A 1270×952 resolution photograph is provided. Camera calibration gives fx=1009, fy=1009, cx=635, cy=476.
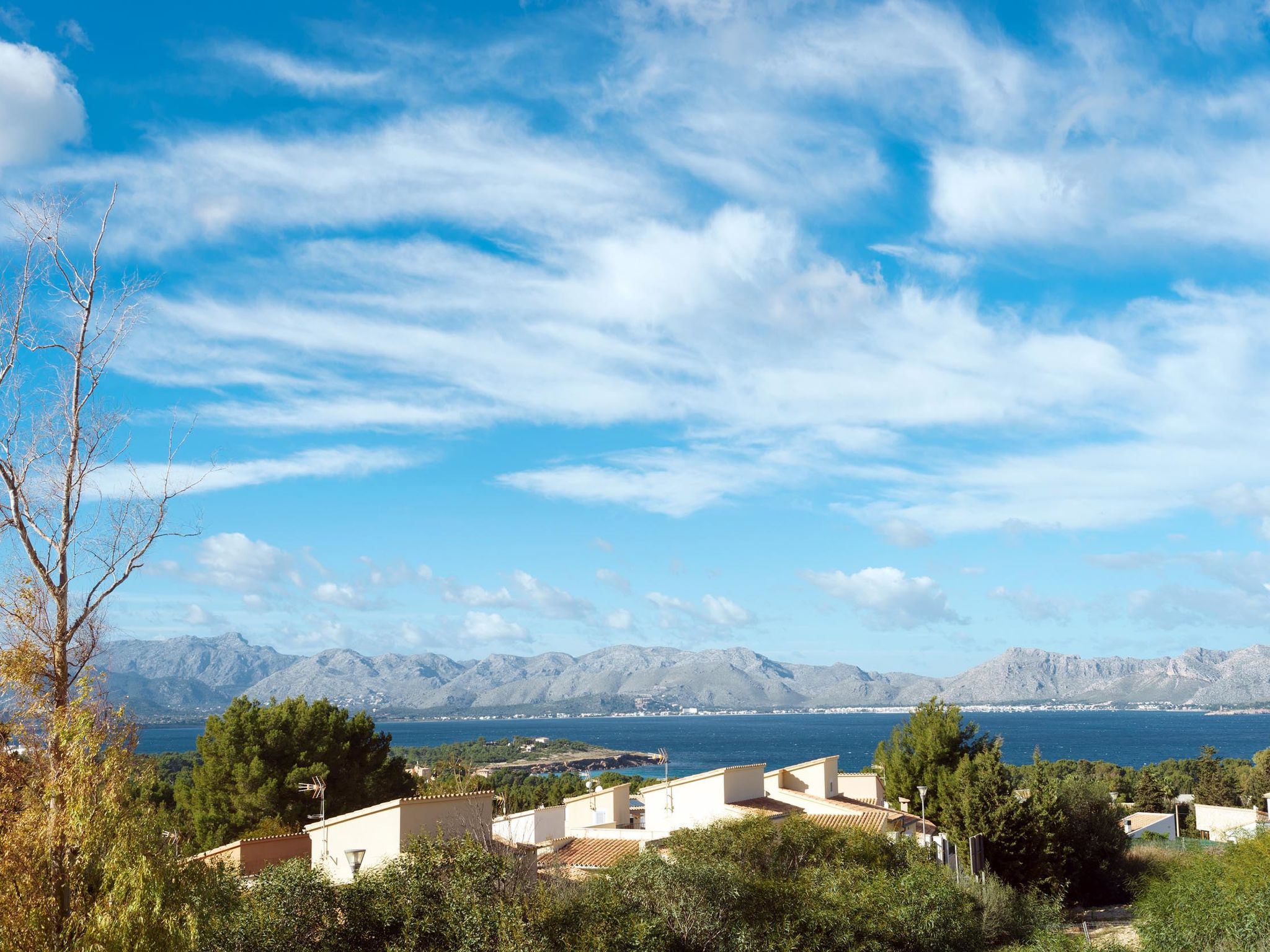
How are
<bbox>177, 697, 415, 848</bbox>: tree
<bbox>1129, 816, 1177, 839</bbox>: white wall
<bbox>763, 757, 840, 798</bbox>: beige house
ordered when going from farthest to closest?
<bbox>1129, 816, 1177, 839</bbox>: white wall, <bbox>763, 757, 840, 798</bbox>: beige house, <bbox>177, 697, 415, 848</bbox>: tree

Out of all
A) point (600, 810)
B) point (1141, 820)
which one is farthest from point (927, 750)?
point (1141, 820)

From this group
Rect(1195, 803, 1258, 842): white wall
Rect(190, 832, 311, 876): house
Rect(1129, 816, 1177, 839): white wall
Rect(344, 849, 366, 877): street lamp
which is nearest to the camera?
Rect(344, 849, 366, 877): street lamp

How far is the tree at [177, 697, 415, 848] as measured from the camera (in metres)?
34.6

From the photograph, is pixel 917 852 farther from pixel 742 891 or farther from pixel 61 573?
pixel 61 573

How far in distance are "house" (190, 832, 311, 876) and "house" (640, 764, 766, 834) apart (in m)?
10.8

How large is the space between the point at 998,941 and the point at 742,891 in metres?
10.5

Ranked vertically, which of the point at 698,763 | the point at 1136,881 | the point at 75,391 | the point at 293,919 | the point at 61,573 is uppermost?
the point at 75,391

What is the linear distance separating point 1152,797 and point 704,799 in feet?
128

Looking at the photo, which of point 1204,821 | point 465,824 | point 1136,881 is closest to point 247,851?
point 465,824

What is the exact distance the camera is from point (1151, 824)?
48.0 m

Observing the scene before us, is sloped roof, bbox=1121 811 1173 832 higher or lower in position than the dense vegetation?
lower

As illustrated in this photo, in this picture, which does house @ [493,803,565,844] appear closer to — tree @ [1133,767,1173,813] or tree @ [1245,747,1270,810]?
tree @ [1133,767,1173,813]

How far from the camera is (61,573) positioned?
11586 millimetres

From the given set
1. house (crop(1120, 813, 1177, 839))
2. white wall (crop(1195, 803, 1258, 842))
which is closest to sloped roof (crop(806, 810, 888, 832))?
house (crop(1120, 813, 1177, 839))
